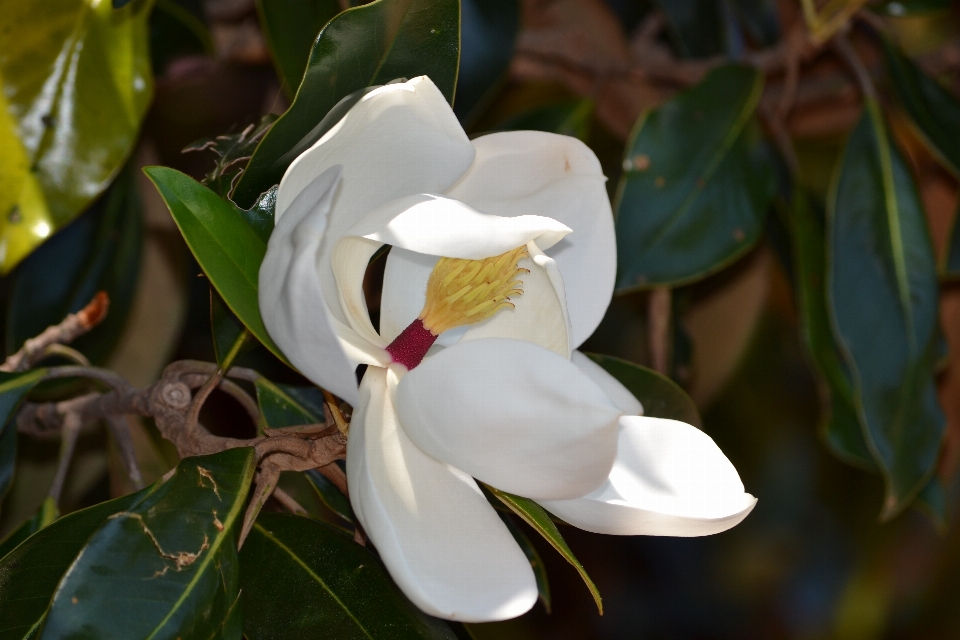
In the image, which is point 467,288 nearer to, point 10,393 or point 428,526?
point 428,526

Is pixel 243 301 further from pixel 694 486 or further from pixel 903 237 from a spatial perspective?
pixel 903 237

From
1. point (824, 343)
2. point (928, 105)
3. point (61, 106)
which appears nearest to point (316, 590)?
point (61, 106)

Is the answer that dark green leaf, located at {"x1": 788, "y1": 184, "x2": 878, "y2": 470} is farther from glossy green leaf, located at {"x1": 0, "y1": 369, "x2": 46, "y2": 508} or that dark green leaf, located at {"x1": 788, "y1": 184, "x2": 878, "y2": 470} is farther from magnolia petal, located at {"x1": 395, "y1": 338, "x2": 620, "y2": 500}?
glossy green leaf, located at {"x1": 0, "y1": 369, "x2": 46, "y2": 508}

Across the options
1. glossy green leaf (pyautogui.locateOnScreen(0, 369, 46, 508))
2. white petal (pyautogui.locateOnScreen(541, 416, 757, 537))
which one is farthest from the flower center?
glossy green leaf (pyautogui.locateOnScreen(0, 369, 46, 508))

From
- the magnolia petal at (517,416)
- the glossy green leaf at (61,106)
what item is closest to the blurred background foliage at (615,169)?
the glossy green leaf at (61,106)

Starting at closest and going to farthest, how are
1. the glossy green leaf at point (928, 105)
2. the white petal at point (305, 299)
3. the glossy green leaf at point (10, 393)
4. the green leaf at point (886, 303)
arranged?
the white petal at point (305, 299) → the glossy green leaf at point (10, 393) → the green leaf at point (886, 303) → the glossy green leaf at point (928, 105)

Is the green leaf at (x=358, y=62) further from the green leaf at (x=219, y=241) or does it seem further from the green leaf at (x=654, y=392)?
the green leaf at (x=654, y=392)
